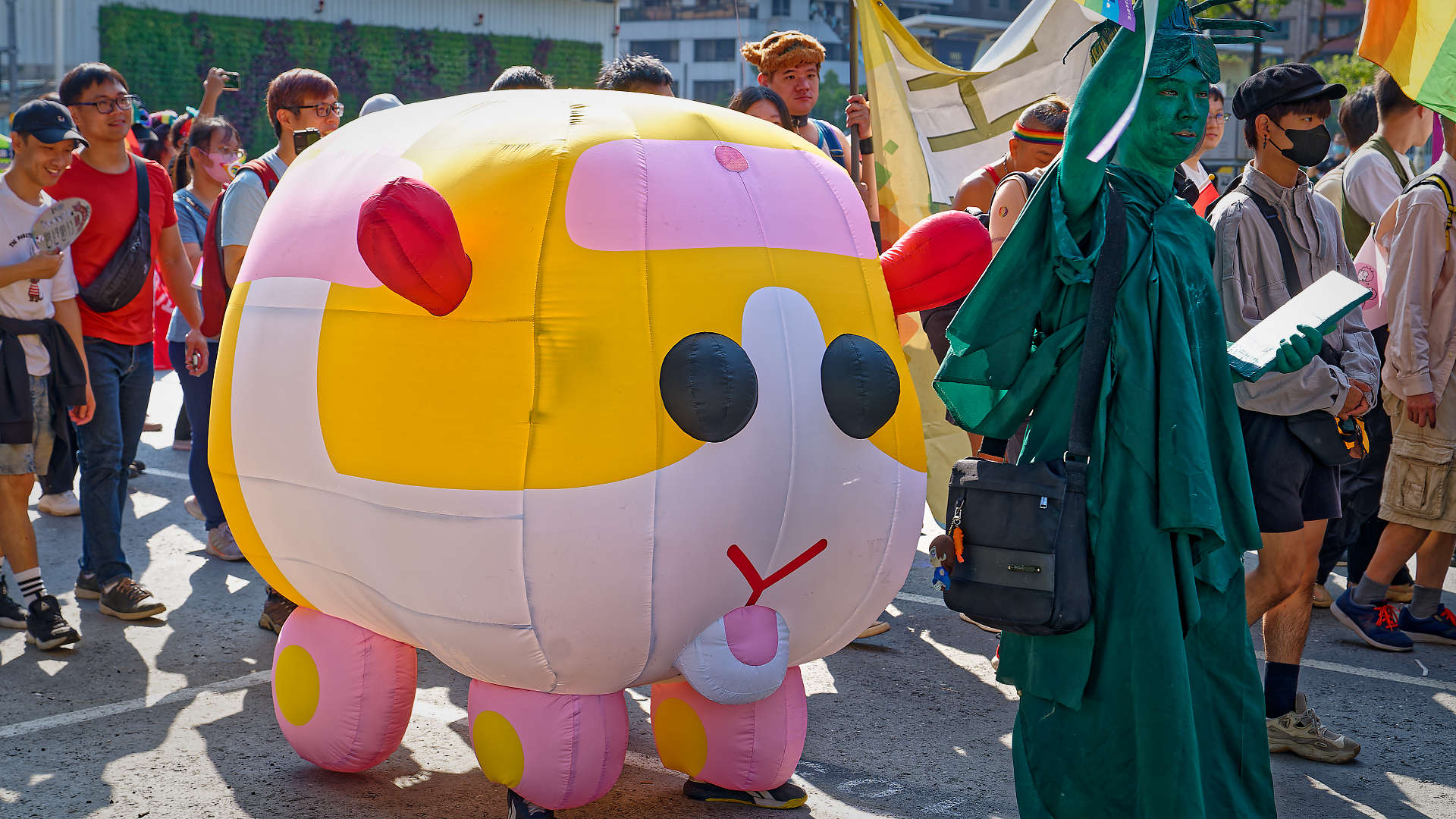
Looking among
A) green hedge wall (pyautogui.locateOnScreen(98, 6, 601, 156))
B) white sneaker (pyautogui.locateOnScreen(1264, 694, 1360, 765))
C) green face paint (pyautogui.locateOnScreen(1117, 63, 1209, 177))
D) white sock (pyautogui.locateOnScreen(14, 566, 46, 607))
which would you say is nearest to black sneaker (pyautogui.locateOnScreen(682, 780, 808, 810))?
white sneaker (pyautogui.locateOnScreen(1264, 694, 1360, 765))

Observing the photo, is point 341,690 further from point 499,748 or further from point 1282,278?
point 1282,278

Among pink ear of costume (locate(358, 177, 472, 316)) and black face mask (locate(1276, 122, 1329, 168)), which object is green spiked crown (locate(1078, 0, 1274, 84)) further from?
pink ear of costume (locate(358, 177, 472, 316))

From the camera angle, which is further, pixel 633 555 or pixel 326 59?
pixel 326 59

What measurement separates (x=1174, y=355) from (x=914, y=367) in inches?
116

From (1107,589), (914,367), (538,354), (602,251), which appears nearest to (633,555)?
(538,354)

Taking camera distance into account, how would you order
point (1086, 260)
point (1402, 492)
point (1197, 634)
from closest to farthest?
point (1086, 260), point (1197, 634), point (1402, 492)

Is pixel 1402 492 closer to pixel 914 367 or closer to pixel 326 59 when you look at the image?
pixel 914 367

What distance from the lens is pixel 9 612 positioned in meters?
5.55

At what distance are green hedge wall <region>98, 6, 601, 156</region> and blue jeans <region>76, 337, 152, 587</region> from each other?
29.3 metres

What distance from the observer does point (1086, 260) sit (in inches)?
116

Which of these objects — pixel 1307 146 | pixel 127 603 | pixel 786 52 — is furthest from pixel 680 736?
pixel 786 52

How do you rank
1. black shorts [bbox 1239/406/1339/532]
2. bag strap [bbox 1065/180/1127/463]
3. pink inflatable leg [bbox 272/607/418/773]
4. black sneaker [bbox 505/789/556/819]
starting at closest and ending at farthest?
1. bag strap [bbox 1065/180/1127/463]
2. black sneaker [bbox 505/789/556/819]
3. pink inflatable leg [bbox 272/607/418/773]
4. black shorts [bbox 1239/406/1339/532]

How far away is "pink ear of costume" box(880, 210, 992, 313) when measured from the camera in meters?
3.73

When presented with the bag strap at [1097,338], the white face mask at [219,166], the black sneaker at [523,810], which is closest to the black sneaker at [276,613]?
the black sneaker at [523,810]
